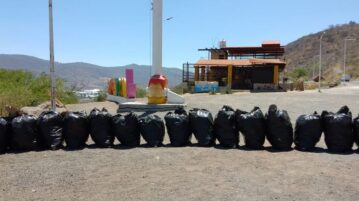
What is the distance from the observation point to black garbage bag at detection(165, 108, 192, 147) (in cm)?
966

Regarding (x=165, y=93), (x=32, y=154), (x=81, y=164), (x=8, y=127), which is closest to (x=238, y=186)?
(x=81, y=164)

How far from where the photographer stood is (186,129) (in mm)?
9695

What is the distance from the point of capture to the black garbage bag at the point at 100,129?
959cm

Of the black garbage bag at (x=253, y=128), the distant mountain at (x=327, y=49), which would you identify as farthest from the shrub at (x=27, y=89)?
the distant mountain at (x=327, y=49)

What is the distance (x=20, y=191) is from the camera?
6199 millimetres

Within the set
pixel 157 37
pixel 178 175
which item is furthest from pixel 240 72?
pixel 178 175

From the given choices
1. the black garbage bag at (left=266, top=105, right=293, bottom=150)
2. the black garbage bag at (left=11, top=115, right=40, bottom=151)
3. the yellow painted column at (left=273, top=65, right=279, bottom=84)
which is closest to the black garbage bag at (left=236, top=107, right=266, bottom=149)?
the black garbage bag at (left=266, top=105, right=293, bottom=150)

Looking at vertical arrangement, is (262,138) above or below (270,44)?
below

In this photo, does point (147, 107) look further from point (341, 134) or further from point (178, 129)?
point (341, 134)

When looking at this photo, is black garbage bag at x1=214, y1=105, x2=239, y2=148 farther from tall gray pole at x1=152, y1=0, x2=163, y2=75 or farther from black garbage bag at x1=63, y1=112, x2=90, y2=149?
tall gray pole at x1=152, y1=0, x2=163, y2=75

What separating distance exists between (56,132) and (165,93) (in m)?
9.97

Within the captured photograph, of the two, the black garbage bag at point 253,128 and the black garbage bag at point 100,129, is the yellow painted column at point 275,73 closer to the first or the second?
the black garbage bag at point 253,128

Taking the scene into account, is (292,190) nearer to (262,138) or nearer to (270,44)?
Answer: (262,138)

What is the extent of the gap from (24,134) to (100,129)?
1559mm
